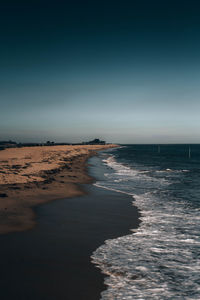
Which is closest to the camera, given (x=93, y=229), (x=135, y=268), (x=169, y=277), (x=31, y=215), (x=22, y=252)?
(x=169, y=277)

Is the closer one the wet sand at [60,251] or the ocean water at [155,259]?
the wet sand at [60,251]

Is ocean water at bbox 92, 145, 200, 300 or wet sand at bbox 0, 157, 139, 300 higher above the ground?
wet sand at bbox 0, 157, 139, 300

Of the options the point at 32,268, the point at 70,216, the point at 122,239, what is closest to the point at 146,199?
the point at 70,216

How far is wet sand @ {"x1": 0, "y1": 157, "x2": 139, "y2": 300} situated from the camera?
5824mm

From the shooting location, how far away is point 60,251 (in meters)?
7.95

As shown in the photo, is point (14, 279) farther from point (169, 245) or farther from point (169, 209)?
point (169, 209)

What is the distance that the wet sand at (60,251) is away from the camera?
19.1 feet

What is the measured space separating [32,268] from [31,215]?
5.26 meters

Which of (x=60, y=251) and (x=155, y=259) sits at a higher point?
(x=60, y=251)

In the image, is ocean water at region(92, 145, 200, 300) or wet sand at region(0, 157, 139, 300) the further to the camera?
ocean water at region(92, 145, 200, 300)

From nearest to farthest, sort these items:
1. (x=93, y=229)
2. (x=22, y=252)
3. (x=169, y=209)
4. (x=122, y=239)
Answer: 1. (x=22, y=252)
2. (x=122, y=239)
3. (x=93, y=229)
4. (x=169, y=209)

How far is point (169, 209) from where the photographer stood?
46.4 ft

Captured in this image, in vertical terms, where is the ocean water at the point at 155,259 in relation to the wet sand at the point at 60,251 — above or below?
below

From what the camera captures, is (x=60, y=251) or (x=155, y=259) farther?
(x=60, y=251)
